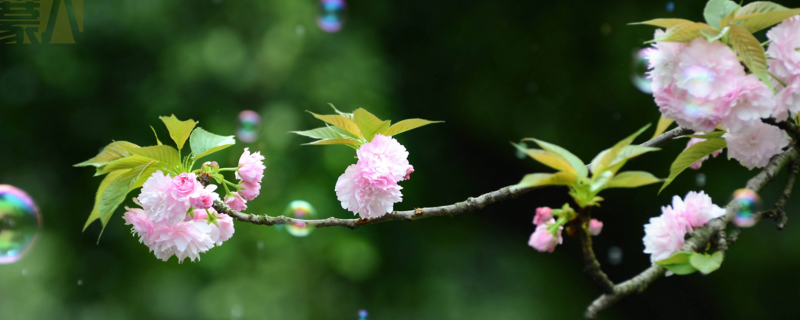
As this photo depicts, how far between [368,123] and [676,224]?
30 centimetres

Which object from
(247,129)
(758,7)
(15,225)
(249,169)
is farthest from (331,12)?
(758,7)

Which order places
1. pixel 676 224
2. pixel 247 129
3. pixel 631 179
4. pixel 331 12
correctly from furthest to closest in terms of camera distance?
1. pixel 331 12
2. pixel 247 129
3. pixel 676 224
4. pixel 631 179

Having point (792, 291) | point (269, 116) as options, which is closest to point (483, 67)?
point (269, 116)

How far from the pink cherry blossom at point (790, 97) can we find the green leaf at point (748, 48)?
0.20 feet

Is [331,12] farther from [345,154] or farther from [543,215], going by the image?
[543,215]

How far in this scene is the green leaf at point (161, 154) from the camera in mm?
528

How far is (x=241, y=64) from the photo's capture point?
7.02 feet

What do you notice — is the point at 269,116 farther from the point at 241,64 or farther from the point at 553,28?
the point at 553,28

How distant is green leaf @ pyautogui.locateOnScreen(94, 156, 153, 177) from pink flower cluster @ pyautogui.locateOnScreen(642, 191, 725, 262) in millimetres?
495

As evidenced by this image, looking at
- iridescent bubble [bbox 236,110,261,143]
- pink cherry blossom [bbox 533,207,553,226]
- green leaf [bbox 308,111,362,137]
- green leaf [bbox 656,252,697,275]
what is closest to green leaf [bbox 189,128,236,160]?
green leaf [bbox 308,111,362,137]

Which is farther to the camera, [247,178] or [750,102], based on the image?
[247,178]

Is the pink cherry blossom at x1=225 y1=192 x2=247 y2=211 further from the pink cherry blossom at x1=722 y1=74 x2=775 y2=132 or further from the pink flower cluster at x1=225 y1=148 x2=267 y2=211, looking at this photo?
the pink cherry blossom at x1=722 y1=74 x2=775 y2=132

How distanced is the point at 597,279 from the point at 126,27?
2.43 meters

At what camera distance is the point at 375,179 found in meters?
0.50
